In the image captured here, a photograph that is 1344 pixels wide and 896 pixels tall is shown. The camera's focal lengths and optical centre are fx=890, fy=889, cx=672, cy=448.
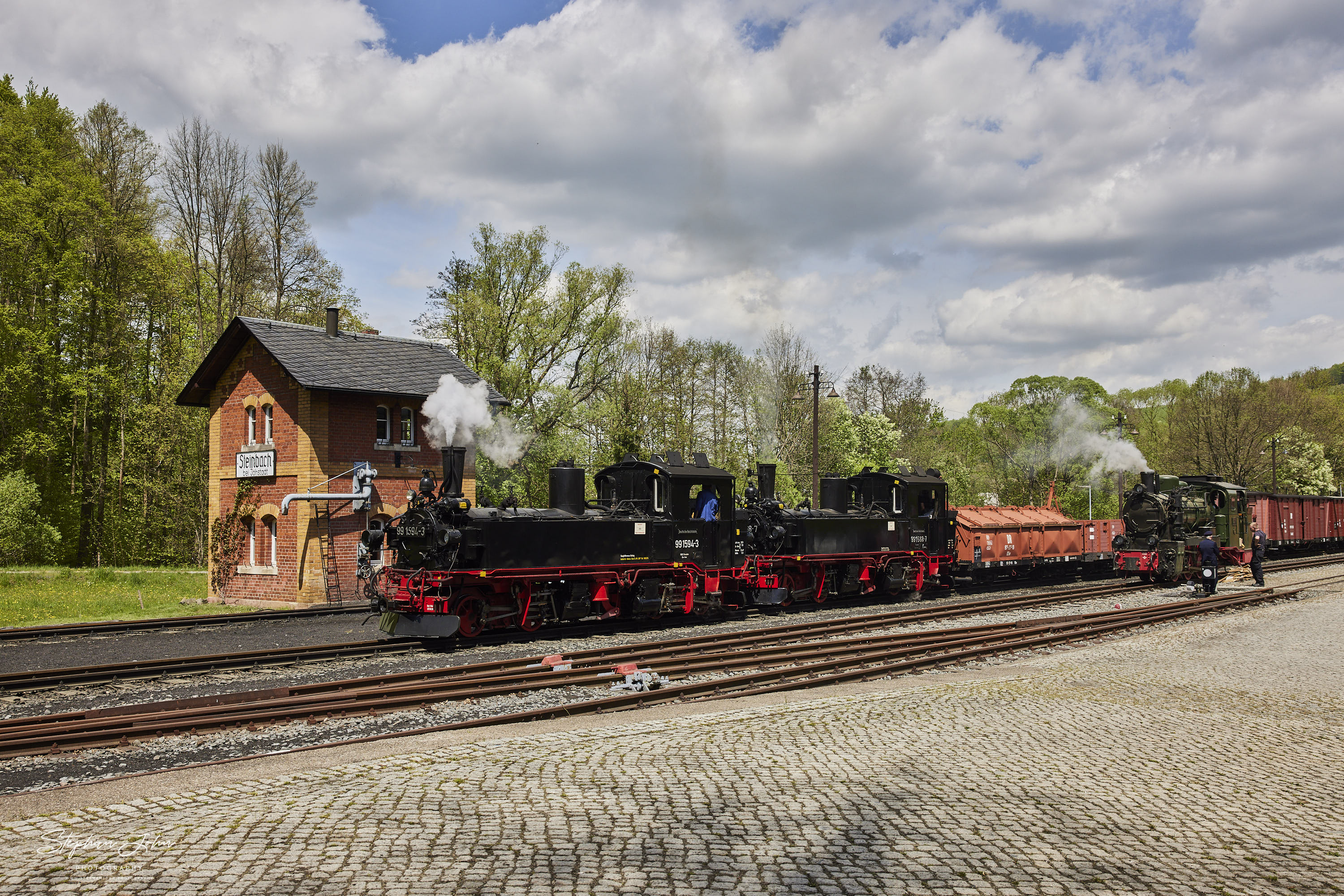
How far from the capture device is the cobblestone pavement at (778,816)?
5098 millimetres

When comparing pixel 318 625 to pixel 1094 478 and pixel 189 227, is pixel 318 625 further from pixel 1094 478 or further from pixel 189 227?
pixel 1094 478

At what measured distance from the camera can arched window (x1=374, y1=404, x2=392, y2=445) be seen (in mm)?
23656

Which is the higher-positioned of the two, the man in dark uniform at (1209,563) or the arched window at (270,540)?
the arched window at (270,540)

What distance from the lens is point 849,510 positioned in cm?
2209

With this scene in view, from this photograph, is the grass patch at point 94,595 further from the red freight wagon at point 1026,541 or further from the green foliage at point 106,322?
the red freight wagon at point 1026,541

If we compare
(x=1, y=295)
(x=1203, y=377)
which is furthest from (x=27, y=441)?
(x=1203, y=377)

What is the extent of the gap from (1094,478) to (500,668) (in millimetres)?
34632

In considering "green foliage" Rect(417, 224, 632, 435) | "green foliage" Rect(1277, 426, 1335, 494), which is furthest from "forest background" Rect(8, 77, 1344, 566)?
"green foliage" Rect(1277, 426, 1335, 494)

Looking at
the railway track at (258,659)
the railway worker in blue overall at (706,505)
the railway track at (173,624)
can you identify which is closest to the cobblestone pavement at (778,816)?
the railway track at (258,659)

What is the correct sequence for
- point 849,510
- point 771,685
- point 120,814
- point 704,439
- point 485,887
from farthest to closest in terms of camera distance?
point 704,439 → point 849,510 → point 771,685 → point 120,814 → point 485,887

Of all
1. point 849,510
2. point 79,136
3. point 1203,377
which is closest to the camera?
point 849,510

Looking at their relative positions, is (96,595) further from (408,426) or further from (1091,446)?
(1091,446)

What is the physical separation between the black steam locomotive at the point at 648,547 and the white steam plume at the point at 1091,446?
303 inches

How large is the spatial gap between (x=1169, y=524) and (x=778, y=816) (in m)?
21.9
